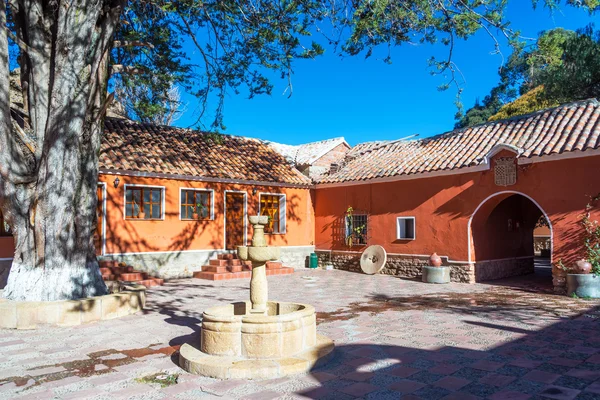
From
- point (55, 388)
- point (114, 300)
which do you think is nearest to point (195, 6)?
point (114, 300)

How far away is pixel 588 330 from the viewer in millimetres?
6445

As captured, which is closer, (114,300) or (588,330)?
(588,330)

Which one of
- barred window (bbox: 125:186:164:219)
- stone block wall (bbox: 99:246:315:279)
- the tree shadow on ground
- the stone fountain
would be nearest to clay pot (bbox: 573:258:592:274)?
the tree shadow on ground

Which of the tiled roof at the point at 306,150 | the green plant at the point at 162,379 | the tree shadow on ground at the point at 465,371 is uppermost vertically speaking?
the tiled roof at the point at 306,150

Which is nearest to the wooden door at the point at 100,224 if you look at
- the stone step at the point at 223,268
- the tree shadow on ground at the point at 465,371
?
the stone step at the point at 223,268

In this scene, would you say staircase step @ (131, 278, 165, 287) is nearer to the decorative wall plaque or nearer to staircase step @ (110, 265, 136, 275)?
staircase step @ (110, 265, 136, 275)

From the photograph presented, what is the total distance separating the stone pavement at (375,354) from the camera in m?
4.16

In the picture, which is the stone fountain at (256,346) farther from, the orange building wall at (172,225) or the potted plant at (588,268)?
the orange building wall at (172,225)

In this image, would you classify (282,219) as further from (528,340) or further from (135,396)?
(135,396)

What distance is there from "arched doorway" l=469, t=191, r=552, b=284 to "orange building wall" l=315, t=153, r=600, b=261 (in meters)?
0.18

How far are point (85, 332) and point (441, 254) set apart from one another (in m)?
9.59

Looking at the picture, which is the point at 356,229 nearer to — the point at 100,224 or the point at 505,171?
the point at 505,171

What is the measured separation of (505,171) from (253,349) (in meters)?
9.07

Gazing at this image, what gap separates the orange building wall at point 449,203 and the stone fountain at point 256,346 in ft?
25.9
